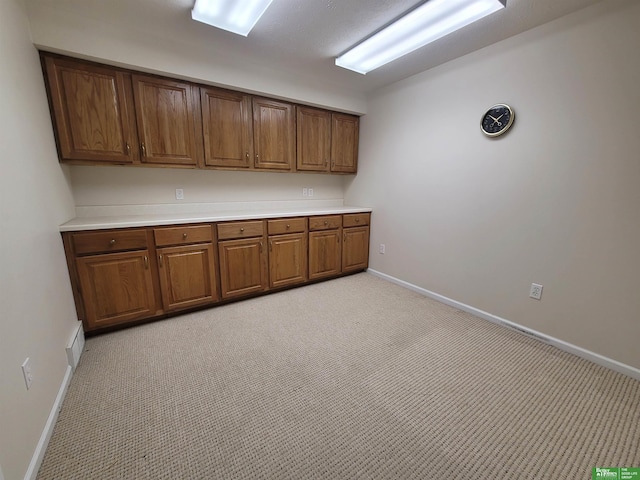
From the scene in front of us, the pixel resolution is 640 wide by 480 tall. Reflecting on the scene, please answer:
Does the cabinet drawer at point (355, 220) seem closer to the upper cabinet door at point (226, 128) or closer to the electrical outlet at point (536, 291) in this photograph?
the upper cabinet door at point (226, 128)

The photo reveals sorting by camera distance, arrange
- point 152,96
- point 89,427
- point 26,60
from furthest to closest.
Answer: point 152,96 → point 26,60 → point 89,427

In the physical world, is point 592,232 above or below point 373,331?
above

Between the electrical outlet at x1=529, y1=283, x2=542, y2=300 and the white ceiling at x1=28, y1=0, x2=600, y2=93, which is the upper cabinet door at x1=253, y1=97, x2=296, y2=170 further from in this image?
the electrical outlet at x1=529, y1=283, x2=542, y2=300

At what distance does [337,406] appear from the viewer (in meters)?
1.50

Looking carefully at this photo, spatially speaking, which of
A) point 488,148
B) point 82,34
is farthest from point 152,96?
point 488,148

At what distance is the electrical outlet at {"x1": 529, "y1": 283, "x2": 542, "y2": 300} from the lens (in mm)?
2152

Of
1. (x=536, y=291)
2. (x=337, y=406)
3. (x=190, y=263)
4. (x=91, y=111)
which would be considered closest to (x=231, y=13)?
(x=91, y=111)

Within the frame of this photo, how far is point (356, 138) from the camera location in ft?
11.9

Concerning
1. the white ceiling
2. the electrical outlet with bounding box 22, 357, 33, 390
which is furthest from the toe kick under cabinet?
the white ceiling

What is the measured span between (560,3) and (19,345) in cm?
352

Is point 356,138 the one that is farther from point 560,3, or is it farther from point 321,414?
point 321,414

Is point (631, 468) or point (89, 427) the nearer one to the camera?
point (631, 468)

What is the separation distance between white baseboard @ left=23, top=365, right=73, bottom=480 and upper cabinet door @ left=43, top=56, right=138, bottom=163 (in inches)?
63.1

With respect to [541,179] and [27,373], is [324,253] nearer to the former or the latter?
[541,179]
